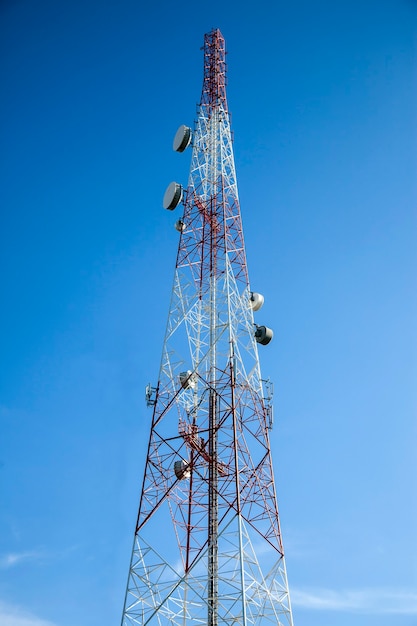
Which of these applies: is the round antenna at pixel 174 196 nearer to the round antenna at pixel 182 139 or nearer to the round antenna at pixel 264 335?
the round antenna at pixel 182 139

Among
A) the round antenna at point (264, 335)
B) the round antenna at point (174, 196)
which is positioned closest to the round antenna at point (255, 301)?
the round antenna at point (264, 335)

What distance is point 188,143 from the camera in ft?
120

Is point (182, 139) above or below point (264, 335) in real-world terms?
above

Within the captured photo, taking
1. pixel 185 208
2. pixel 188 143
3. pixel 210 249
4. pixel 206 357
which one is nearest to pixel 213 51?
pixel 188 143

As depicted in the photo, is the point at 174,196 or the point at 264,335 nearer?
the point at 264,335

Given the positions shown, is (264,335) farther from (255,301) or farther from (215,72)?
(215,72)

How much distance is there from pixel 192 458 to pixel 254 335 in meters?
6.71

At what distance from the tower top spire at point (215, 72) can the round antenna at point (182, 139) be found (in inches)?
101

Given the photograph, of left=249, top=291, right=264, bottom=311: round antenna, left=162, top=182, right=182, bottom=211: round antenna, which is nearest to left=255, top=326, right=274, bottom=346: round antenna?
left=249, top=291, right=264, bottom=311: round antenna

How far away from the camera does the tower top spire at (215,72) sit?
38.1m

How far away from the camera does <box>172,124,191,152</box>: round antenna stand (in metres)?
36.3

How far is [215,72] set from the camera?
38969 millimetres

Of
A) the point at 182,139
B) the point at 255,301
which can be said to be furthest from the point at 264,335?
the point at 182,139

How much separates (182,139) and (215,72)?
19.0 ft
